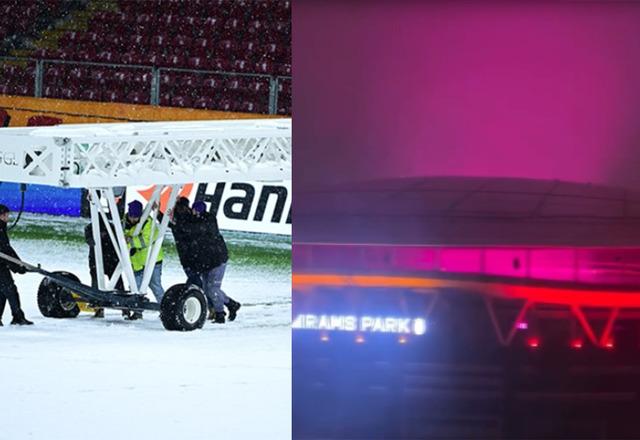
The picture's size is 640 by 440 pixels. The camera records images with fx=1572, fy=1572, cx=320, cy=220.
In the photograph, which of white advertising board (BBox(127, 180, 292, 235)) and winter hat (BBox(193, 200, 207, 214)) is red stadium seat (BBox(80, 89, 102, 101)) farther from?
winter hat (BBox(193, 200, 207, 214))

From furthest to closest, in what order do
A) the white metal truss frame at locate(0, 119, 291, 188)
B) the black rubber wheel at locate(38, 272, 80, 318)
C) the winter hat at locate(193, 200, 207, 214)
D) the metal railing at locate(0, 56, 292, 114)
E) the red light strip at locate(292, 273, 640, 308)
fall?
the metal railing at locate(0, 56, 292, 114) < the black rubber wheel at locate(38, 272, 80, 318) < the winter hat at locate(193, 200, 207, 214) < the white metal truss frame at locate(0, 119, 291, 188) < the red light strip at locate(292, 273, 640, 308)

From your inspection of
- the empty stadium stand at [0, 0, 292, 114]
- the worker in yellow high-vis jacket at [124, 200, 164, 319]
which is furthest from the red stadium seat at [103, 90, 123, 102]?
the worker in yellow high-vis jacket at [124, 200, 164, 319]

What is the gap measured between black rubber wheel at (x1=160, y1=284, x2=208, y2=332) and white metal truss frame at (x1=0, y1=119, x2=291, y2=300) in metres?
0.49

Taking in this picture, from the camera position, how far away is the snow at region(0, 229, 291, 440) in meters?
8.94

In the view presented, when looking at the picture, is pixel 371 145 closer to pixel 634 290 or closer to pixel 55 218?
pixel 634 290

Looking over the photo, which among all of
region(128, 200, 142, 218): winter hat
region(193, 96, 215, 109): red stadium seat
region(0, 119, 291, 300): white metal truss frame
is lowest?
region(128, 200, 142, 218): winter hat

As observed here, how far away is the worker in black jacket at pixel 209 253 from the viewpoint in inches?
543

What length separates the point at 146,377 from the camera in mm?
11086

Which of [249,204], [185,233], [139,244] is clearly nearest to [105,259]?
[139,244]

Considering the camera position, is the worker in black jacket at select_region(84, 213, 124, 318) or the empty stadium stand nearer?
the worker in black jacket at select_region(84, 213, 124, 318)

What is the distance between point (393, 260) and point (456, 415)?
0.82m

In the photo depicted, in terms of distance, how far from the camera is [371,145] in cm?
764

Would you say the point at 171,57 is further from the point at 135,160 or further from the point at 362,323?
the point at 362,323

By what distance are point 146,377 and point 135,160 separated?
2837 millimetres
